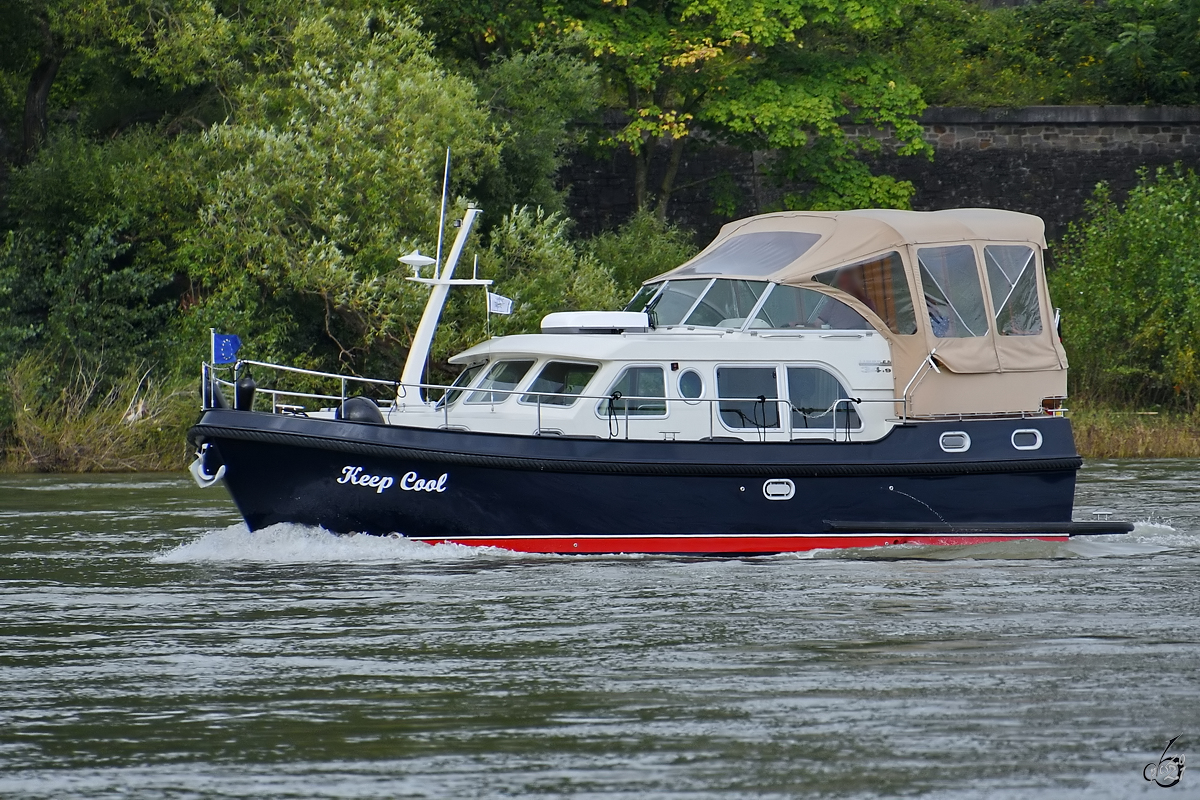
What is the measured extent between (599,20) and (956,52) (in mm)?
9202

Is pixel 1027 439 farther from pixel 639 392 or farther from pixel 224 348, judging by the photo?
pixel 224 348

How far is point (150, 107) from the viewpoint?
2720cm

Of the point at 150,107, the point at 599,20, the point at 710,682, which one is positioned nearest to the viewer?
the point at 710,682

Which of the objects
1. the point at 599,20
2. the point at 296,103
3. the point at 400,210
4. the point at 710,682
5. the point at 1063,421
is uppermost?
the point at 599,20

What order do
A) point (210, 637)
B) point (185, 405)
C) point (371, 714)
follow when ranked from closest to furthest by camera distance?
1. point (371, 714)
2. point (210, 637)
3. point (185, 405)

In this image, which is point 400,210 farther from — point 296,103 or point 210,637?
point 210,637

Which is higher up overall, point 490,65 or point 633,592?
point 490,65

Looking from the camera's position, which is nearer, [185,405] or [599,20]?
[185,405]

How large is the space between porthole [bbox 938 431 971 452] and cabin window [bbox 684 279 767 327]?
6.40 feet

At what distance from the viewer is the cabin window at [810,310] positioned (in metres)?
14.6

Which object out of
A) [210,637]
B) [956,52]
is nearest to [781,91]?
[956,52]

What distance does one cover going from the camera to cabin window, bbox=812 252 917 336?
14578 mm

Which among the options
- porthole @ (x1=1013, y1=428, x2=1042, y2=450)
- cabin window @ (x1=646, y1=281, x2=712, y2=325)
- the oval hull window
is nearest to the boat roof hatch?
cabin window @ (x1=646, y1=281, x2=712, y2=325)

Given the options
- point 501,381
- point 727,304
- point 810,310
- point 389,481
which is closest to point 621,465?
point 501,381
